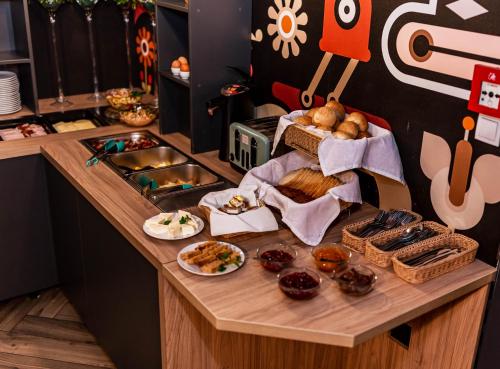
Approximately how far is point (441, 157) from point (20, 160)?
1756 mm

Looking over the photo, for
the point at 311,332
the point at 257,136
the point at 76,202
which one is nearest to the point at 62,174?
the point at 76,202

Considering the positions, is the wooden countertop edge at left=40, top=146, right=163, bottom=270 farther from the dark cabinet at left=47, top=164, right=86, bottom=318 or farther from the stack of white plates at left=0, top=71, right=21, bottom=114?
the stack of white plates at left=0, top=71, right=21, bottom=114

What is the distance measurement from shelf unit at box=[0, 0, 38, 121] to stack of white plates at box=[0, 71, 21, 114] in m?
0.04

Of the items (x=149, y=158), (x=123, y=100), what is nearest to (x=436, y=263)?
(x=149, y=158)

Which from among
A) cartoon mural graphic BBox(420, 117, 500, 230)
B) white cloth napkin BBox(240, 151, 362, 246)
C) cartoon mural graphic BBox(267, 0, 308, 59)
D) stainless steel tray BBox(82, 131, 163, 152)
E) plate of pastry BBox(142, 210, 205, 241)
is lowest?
stainless steel tray BBox(82, 131, 163, 152)

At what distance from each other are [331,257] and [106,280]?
3.27 ft

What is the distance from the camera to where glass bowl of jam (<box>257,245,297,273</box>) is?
173 cm

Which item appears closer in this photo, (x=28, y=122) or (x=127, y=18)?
(x=28, y=122)

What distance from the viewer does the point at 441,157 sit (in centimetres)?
184

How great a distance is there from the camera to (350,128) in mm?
1951

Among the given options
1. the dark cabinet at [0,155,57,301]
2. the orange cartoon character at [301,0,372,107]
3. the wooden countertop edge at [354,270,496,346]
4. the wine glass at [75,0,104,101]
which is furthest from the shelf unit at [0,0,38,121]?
the wooden countertop edge at [354,270,496,346]

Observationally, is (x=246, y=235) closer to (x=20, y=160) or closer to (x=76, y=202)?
(x=76, y=202)

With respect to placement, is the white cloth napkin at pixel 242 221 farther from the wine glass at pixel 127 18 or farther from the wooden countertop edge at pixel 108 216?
the wine glass at pixel 127 18

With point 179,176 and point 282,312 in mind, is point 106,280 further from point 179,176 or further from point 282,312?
point 282,312
